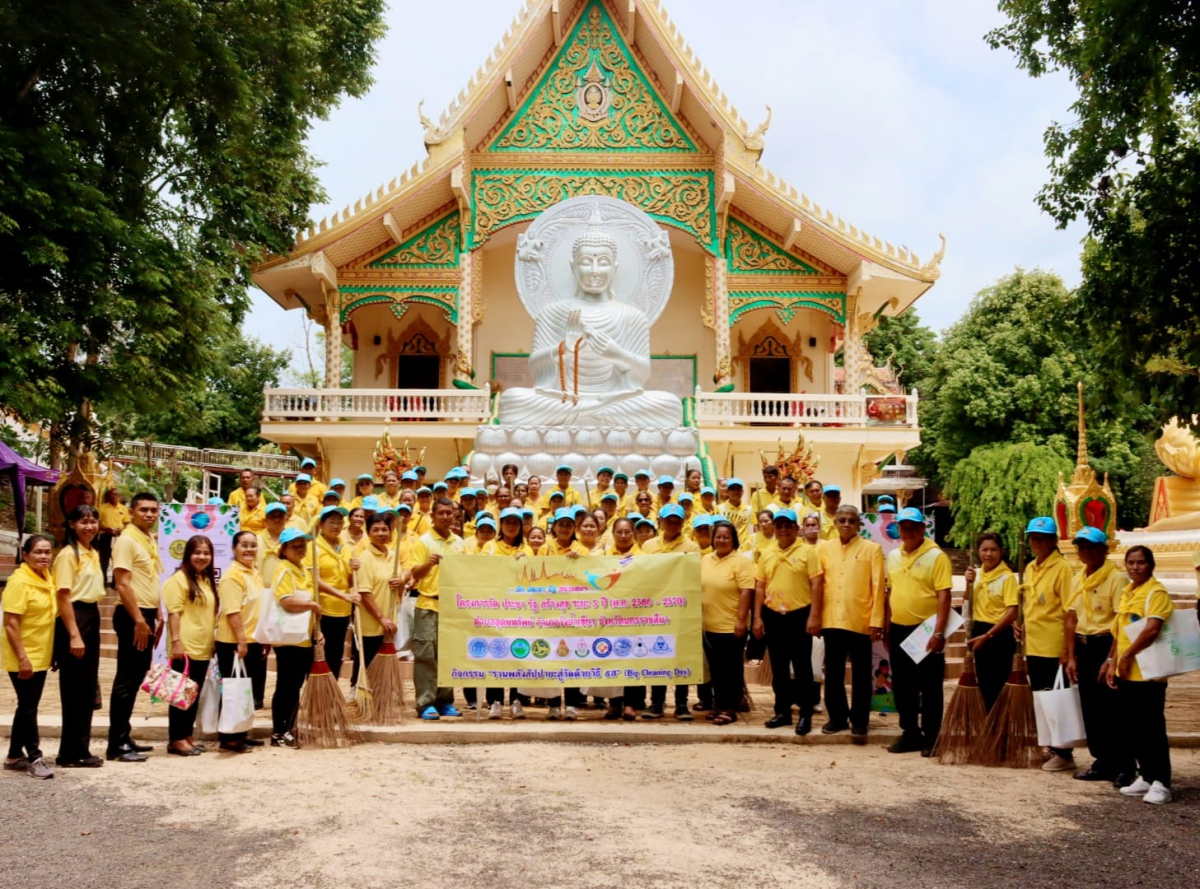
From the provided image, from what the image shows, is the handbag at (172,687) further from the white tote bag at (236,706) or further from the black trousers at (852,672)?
the black trousers at (852,672)

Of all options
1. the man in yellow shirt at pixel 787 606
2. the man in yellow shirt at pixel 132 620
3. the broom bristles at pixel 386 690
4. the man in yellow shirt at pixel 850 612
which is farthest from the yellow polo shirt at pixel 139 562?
the man in yellow shirt at pixel 850 612

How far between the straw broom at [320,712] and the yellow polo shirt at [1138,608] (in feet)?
12.8

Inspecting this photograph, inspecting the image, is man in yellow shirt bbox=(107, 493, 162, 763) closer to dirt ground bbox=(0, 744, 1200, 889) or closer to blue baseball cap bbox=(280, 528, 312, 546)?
dirt ground bbox=(0, 744, 1200, 889)

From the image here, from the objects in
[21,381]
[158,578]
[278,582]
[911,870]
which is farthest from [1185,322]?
[21,381]

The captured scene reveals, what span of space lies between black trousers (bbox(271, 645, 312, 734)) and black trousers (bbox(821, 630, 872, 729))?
2.90m

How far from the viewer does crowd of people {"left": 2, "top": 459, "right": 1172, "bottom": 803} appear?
5289 mm

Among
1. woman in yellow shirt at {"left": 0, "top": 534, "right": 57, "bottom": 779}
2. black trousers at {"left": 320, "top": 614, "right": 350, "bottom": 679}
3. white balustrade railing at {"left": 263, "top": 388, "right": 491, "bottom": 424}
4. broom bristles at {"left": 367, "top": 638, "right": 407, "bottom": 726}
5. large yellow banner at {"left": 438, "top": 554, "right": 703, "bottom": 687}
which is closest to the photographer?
woman in yellow shirt at {"left": 0, "top": 534, "right": 57, "bottom": 779}

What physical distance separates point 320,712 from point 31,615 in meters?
1.52

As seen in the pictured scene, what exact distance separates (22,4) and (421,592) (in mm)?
6805

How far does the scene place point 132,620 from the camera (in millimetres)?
5570

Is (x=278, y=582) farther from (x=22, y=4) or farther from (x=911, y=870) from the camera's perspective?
(x=22, y=4)

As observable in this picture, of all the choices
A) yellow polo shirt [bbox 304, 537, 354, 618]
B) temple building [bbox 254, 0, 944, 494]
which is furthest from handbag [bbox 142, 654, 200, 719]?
temple building [bbox 254, 0, 944, 494]

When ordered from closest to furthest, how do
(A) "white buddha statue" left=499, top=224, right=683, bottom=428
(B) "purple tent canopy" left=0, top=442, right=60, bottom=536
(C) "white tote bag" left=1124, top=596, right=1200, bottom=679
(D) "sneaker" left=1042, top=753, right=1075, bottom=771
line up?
(C) "white tote bag" left=1124, top=596, right=1200, bottom=679 → (D) "sneaker" left=1042, top=753, right=1075, bottom=771 → (B) "purple tent canopy" left=0, top=442, right=60, bottom=536 → (A) "white buddha statue" left=499, top=224, right=683, bottom=428

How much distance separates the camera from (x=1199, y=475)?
616 inches
